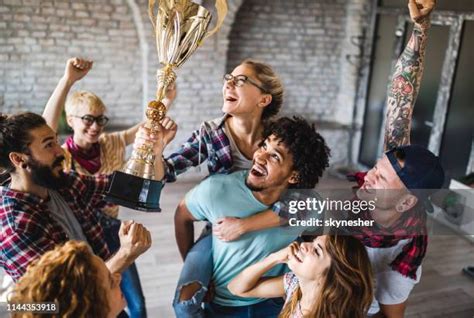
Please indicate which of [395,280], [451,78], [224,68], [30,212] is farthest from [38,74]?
[395,280]

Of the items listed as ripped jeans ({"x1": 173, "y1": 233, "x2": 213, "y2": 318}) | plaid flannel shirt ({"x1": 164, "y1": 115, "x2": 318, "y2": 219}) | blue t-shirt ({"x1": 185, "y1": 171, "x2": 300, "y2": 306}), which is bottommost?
ripped jeans ({"x1": 173, "y1": 233, "x2": 213, "y2": 318})

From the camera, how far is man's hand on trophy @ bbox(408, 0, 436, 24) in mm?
1552

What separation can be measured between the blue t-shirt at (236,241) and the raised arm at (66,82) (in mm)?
777

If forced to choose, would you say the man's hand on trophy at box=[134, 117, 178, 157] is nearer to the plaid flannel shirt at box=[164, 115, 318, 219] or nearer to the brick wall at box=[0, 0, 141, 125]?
the plaid flannel shirt at box=[164, 115, 318, 219]

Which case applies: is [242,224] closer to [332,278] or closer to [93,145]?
[332,278]

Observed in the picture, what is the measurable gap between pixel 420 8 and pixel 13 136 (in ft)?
4.82

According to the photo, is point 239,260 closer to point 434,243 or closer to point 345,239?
point 345,239

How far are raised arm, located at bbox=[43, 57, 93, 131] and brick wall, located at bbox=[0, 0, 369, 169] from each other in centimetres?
285

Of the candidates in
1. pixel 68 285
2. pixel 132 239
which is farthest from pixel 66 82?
pixel 68 285

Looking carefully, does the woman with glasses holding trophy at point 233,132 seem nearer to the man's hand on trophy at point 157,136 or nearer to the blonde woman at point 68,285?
the man's hand on trophy at point 157,136

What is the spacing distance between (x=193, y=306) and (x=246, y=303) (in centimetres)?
19

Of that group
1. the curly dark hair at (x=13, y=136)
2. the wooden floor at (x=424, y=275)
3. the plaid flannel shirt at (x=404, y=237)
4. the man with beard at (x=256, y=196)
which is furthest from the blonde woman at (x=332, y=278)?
the wooden floor at (x=424, y=275)

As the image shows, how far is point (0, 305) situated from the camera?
134 cm

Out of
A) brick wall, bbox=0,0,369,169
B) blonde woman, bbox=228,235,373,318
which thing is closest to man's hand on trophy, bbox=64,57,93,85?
blonde woman, bbox=228,235,373,318
